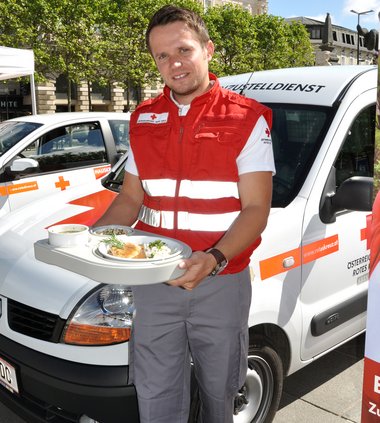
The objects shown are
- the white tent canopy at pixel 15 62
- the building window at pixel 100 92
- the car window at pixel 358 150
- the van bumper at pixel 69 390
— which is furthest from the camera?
the building window at pixel 100 92

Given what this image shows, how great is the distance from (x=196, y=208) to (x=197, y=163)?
157 mm

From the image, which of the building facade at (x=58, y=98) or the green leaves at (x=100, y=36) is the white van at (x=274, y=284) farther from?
the building facade at (x=58, y=98)

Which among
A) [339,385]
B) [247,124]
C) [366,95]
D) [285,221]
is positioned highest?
[366,95]

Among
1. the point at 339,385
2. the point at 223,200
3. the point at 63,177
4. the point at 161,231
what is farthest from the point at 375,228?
the point at 63,177

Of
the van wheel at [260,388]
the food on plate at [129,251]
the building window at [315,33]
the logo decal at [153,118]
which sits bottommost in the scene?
the van wheel at [260,388]

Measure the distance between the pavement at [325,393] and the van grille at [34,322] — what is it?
85 centimetres

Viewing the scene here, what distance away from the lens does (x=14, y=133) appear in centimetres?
604

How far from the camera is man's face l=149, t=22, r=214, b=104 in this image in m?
1.80

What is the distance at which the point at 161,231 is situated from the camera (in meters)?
1.92

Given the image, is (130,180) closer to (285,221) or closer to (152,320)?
(152,320)

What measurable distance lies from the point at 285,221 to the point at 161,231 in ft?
2.34

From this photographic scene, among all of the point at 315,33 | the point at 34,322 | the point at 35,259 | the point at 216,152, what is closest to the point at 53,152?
the point at 35,259

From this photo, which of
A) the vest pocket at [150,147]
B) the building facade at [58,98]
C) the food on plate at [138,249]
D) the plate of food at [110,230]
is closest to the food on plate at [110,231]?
the plate of food at [110,230]

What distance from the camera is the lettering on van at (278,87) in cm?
286
